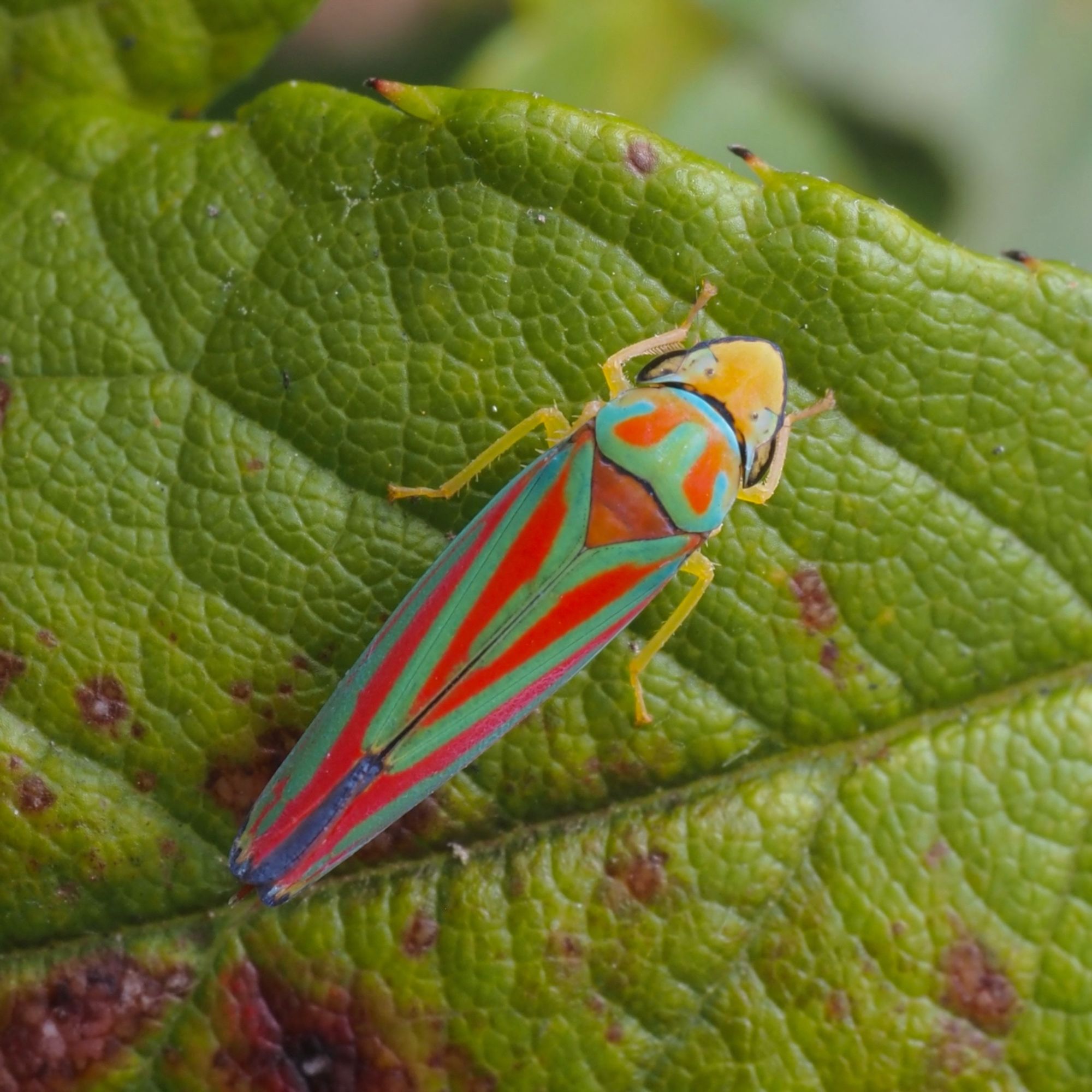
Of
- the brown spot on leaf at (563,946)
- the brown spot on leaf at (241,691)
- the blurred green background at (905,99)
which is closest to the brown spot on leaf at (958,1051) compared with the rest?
the brown spot on leaf at (563,946)

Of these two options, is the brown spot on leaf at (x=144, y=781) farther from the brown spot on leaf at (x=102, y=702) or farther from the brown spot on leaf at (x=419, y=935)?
the brown spot on leaf at (x=419, y=935)

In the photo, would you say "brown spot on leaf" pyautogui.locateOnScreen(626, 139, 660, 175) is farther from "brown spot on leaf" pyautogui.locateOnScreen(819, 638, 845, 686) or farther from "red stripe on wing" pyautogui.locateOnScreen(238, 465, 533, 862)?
"brown spot on leaf" pyautogui.locateOnScreen(819, 638, 845, 686)

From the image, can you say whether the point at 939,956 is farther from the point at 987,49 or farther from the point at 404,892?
the point at 987,49

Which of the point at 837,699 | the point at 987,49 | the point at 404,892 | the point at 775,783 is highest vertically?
the point at 987,49

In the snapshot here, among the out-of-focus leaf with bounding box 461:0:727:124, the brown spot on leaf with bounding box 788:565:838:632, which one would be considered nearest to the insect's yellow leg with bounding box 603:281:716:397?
the brown spot on leaf with bounding box 788:565:838:632

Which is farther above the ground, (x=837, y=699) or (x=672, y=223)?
(x=672, y=223)

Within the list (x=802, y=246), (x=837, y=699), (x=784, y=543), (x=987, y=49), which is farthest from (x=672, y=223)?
(x=987, y=49)
